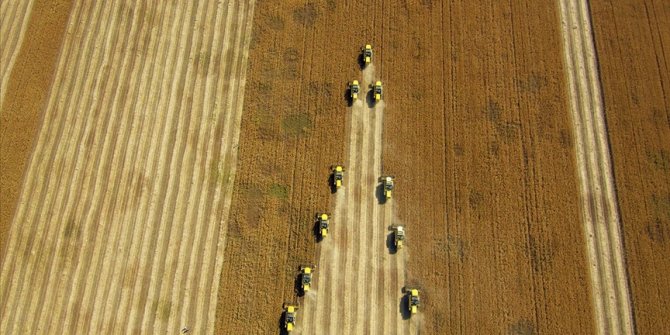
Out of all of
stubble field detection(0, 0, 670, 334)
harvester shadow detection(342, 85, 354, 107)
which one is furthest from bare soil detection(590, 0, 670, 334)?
harvester shadow detection(342, 85, 354, 107)

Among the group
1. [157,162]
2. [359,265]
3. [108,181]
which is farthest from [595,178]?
[108,181]

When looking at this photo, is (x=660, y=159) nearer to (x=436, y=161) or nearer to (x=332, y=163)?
(x=436, y=161)

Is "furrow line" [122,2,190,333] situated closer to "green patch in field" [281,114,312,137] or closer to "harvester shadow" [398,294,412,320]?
"green patch in field" [281,114,312,137]

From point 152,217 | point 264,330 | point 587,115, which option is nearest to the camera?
point 264,330

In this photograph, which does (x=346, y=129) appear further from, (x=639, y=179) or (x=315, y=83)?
(x=639, y=179)

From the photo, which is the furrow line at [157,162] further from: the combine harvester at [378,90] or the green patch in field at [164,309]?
the combine harvester at [378,90]

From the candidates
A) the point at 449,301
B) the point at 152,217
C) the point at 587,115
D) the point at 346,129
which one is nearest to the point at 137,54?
the point at 152,217
